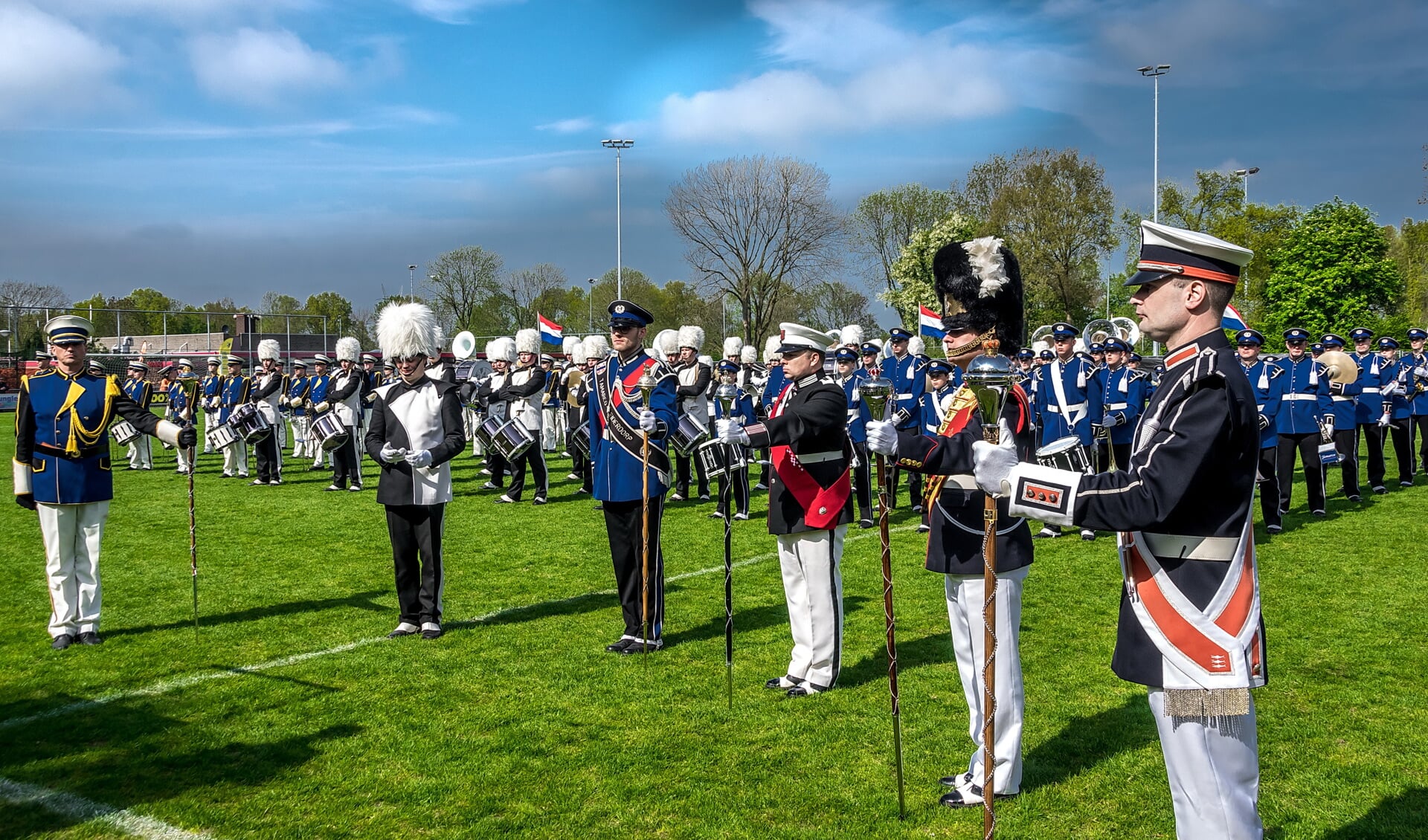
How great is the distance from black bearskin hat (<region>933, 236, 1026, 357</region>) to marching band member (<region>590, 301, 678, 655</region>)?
9.48 feet

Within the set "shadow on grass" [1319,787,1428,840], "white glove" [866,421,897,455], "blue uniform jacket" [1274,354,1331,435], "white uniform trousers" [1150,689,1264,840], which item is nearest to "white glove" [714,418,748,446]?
"white glove" [866,421,897,455]

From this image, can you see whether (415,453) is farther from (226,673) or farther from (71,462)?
(71,462)

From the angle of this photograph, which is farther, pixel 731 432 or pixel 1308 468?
pixel 1308 468

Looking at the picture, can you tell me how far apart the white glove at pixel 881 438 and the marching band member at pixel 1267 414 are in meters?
8.38

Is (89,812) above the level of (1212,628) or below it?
below

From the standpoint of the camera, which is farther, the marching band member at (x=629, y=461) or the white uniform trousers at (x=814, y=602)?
the marching band member at (x=629, y=461)

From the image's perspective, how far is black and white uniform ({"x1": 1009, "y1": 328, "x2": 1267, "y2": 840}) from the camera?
2.78 m

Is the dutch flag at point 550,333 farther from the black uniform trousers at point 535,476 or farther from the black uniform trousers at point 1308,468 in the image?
the black uniform trousers at point 1308,468

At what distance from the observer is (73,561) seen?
728 cm

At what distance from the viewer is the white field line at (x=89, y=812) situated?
14.3 ft

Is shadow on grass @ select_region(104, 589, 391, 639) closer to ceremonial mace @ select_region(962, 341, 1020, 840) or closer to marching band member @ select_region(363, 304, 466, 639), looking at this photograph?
marching band member @ select_region(363, 304, 466, 639)

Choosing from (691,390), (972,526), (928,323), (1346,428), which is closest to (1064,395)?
(928,323)

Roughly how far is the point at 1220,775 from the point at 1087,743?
2554 mm

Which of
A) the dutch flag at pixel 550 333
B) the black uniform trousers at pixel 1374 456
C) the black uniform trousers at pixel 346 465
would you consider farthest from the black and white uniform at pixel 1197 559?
the dutch flag at pixel 550 333
